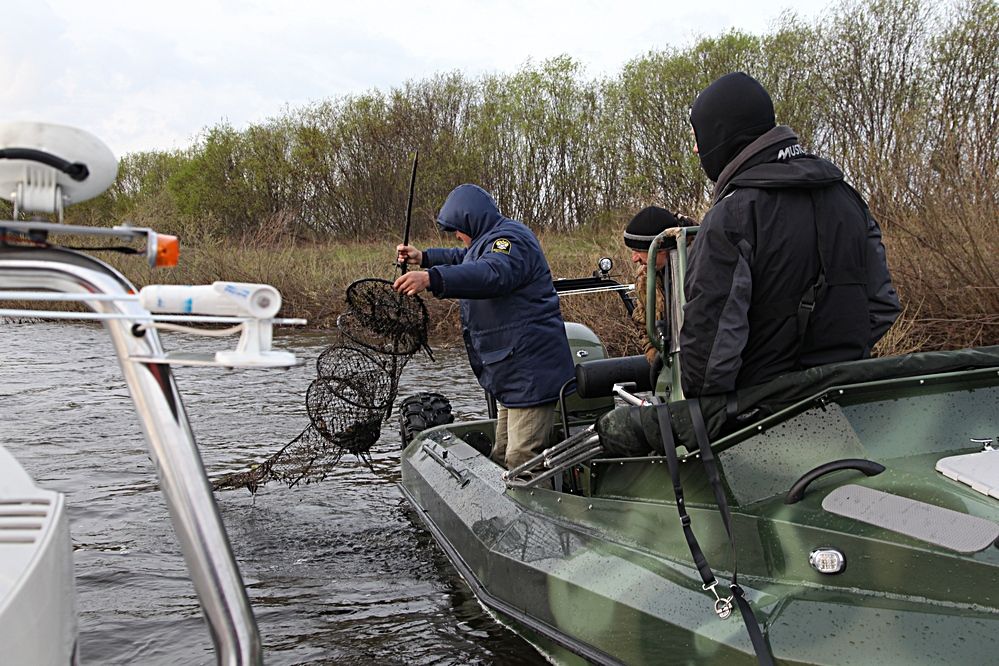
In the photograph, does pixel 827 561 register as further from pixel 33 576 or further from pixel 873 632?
pixel 33 576

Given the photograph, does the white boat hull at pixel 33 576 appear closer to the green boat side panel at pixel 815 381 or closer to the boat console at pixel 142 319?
the boat console at pixel 142 319

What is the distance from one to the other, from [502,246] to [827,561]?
2.83 meters

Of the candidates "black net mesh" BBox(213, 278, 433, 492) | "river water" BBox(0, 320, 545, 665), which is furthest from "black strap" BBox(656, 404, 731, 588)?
"black net mesh" BBox(213, 278, 433, 492)

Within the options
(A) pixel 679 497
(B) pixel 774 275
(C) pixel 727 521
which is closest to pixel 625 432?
(A) pixel 679 497

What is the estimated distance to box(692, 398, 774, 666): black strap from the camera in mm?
2979

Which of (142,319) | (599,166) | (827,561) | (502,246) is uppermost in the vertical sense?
(599,166)

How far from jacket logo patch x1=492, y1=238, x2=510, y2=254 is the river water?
137 cm

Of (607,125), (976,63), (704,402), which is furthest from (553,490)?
(607,125)

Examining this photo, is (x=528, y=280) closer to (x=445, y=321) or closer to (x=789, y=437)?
(x=789, y=437)

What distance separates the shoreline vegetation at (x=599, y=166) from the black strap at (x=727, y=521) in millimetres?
3793

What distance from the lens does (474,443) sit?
6.48m

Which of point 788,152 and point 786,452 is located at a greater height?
point 788,152

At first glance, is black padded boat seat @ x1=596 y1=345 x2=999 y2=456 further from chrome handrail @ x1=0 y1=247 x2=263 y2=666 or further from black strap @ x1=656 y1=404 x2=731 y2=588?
chrome handrail @ x1=0 y1=247 x2=263 y2=666

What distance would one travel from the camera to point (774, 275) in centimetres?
338
